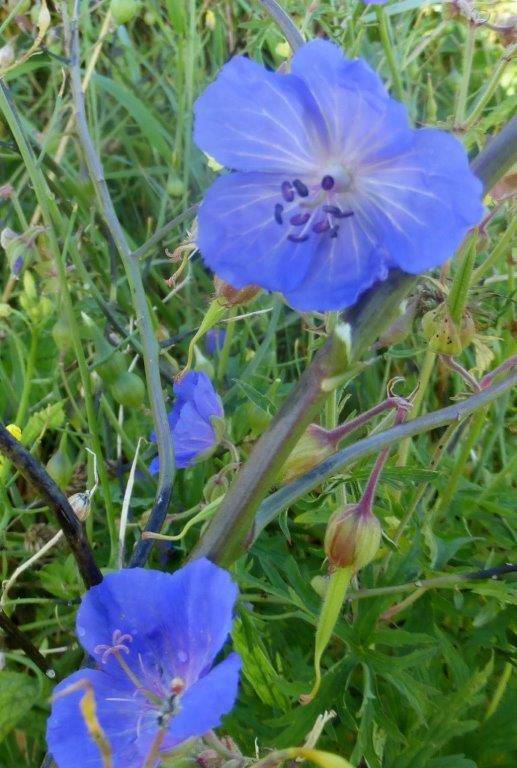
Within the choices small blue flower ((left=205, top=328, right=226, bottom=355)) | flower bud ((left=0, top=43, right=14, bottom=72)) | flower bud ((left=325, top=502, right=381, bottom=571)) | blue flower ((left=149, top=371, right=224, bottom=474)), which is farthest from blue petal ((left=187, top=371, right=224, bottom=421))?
small blue flower ((left=205, top=328, right=226, bottom=355))

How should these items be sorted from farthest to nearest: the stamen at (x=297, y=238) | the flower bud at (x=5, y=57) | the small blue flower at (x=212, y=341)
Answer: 1. the small blue flower at (x=212, y=341)
2. the flower bud at (x=5, y=57)
3. the stamen at (x=297, y=238)

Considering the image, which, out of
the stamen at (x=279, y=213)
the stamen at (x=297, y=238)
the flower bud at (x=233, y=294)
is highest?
the stamen at (x=279, y=213)

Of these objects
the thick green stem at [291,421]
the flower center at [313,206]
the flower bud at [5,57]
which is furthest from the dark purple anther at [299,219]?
the flower bud at [5,57]

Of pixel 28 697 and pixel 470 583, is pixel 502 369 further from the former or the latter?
pixel 28 697

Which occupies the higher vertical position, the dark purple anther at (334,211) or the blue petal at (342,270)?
the dark purple anther at (334,211)

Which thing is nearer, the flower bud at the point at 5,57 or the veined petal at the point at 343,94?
the veined petal at the point at 343,94

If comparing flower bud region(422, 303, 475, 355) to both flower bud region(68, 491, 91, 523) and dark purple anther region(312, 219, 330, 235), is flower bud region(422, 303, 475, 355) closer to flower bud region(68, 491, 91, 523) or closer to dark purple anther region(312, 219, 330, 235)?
dark purple anther region(312, 219, 330, 235)

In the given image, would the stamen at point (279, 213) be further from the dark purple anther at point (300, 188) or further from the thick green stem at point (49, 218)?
the thick green stem at point (49, 218)
